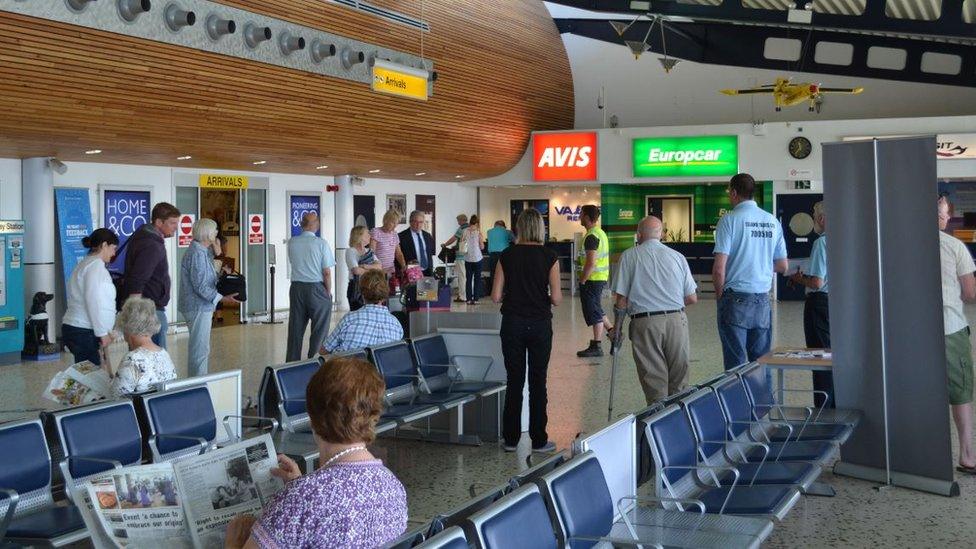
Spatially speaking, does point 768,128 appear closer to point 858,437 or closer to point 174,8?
point 174,8

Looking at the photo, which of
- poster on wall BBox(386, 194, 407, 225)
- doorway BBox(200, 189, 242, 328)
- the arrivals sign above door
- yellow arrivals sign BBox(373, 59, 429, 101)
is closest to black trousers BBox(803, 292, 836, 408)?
yellow arrivals sign BBox(373, 59, 429, 101)

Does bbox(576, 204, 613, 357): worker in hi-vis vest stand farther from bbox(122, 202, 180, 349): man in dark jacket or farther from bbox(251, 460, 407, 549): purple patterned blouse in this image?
bbox(251, 460, 407, 549): purple patterned blouse

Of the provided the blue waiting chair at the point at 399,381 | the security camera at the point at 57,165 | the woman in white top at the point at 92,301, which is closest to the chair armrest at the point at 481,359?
the blue waiting chair at the point at 399,381

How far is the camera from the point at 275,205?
52.4 feet

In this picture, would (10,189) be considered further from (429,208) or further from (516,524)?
(516,524)

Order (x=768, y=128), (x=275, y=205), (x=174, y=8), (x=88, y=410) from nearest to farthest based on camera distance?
1. (x=88, y=410)
2. (x=174, y=8)
3. (x=275, y=205)
4. (x=768, y=128)

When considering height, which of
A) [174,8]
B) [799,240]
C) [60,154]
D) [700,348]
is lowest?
[700,348]

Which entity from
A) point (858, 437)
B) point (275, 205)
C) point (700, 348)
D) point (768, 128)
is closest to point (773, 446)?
point (858, 437)

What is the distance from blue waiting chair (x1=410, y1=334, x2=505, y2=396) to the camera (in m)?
6.58

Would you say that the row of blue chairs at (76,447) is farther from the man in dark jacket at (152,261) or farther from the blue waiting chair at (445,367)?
the man in dark jacket at (152,261)

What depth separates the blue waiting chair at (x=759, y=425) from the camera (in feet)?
16.3

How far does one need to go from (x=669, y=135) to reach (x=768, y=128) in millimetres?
1719

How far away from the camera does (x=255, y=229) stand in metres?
15.6

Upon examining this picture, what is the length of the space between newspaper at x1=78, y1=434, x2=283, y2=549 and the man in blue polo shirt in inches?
165
